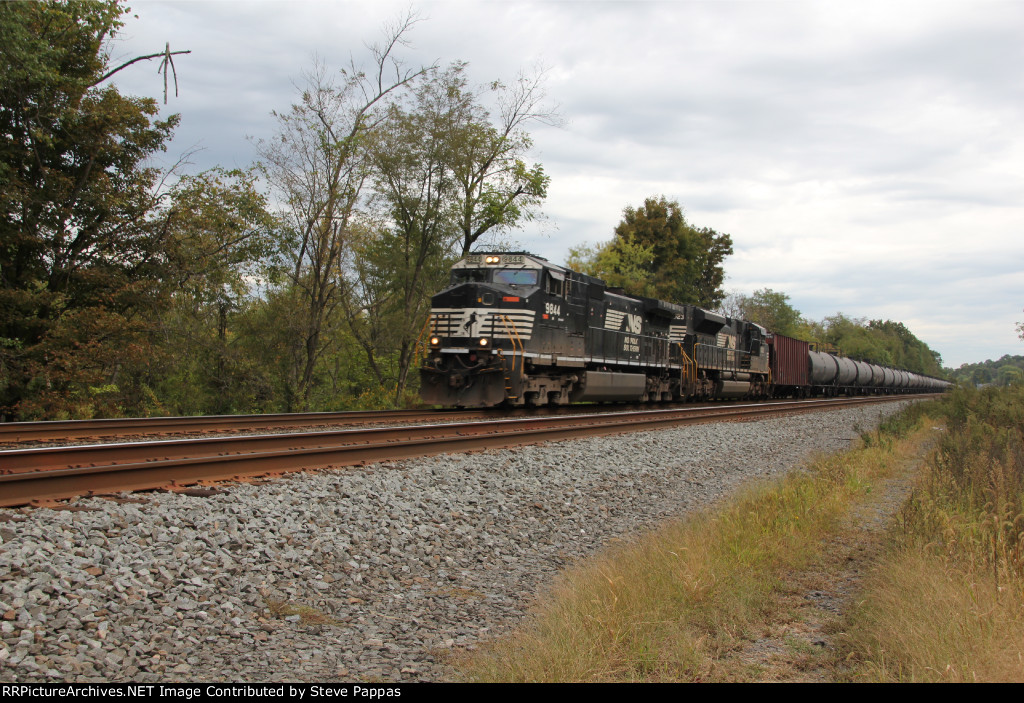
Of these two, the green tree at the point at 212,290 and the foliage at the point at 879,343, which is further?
the foliage at the point at 879,343

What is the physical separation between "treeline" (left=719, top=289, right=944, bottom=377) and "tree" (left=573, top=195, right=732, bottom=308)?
11.3 m

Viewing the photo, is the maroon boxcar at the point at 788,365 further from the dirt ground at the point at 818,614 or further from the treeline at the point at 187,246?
the dirt ground at the point at 818,614

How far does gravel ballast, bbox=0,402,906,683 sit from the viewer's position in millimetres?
3787

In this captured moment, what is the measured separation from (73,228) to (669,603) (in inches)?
716

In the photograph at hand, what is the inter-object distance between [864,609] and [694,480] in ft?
18.0

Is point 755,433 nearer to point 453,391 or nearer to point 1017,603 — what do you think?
point 453,391

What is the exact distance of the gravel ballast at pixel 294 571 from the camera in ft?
12.4

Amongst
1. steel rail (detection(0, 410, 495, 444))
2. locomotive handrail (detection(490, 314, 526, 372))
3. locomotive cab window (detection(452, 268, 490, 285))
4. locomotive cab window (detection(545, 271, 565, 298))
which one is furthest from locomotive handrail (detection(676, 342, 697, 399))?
steel rail (detection(0, 410, 495, 444))

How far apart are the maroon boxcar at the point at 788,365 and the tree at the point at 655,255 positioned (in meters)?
13.1

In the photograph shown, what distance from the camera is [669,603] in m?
4.77

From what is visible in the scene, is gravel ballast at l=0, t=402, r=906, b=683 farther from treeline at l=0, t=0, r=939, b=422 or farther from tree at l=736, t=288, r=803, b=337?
tree at l=736, t=288, r=803, b=337

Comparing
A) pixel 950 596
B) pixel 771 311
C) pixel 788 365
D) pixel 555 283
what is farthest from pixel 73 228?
pixel 771 311

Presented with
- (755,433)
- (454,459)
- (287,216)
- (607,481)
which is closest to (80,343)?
(287,216)

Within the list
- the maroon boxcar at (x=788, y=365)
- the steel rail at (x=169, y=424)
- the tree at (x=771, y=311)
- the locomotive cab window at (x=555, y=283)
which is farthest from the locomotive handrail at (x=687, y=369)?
the tree at (x=771, y=311)
